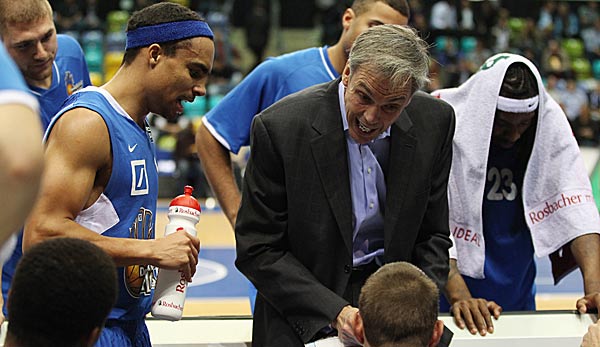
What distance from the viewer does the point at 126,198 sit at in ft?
8.80

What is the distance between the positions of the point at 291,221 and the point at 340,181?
0.63 feet

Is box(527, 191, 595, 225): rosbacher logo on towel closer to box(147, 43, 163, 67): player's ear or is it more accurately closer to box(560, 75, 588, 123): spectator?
box(147, 43, 163, 67): player's ear

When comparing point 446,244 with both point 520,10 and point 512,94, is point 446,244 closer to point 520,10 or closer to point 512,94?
point 512,94

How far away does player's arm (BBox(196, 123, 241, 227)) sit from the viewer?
159 inches

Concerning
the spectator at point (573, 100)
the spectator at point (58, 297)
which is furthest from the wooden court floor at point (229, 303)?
the spectator at point (573, 100)

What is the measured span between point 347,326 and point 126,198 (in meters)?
0.76

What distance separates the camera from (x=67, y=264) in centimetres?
172

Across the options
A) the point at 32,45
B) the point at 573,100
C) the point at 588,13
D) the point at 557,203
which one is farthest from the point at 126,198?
the point at 588,13

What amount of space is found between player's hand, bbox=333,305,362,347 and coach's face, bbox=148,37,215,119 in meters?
0.81

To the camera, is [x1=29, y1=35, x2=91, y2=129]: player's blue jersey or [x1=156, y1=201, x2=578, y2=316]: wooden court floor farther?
[x1=156, y1=201, x2=578, y2=316]: wooden court floor

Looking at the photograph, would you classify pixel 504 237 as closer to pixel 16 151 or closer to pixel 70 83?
pixel 70 83

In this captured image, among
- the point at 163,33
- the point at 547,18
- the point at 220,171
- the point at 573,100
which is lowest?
the point at 573,100

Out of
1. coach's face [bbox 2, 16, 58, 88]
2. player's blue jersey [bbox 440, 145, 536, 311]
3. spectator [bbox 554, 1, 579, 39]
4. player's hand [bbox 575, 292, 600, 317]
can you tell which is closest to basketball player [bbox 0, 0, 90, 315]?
coach's face [bbox 2, 16, 58, 88]

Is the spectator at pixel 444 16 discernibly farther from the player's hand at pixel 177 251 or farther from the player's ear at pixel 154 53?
the player's hand at pixel 177 251
